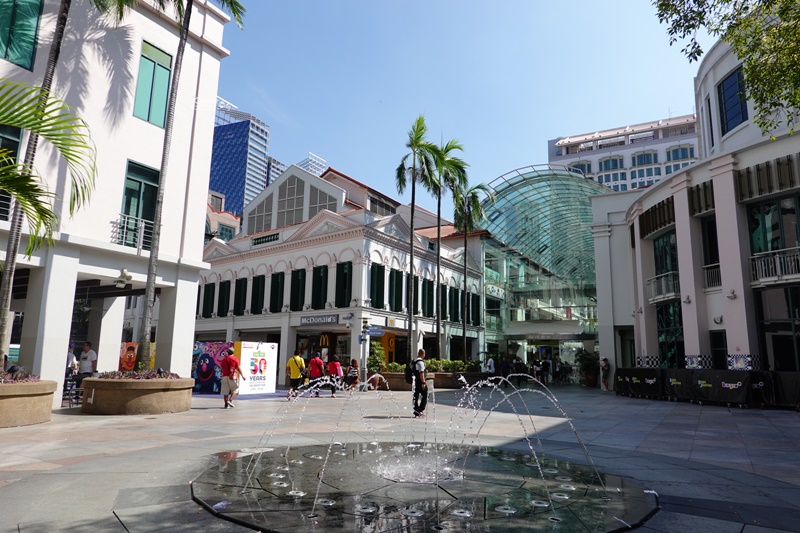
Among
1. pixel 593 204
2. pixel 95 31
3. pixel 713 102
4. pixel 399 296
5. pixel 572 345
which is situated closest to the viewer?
pixel 95 31

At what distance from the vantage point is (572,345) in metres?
51.5

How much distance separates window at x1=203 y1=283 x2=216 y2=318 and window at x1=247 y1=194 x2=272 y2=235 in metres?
5.46

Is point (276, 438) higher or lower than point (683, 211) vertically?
lower

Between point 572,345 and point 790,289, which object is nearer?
point 790,289

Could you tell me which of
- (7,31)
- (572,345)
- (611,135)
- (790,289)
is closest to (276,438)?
(7,31)

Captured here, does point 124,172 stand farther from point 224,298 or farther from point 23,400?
point 224,298

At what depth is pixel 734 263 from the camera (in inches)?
782

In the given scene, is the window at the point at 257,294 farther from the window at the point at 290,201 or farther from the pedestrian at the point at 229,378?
the pedestrian at the point at 229,378

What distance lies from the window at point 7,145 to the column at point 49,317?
146 centimetres

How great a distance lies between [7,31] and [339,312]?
21.3 meters

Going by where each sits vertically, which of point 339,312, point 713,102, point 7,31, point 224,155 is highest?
point 224,155

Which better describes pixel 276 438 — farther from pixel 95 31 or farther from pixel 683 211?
pixel 683 211

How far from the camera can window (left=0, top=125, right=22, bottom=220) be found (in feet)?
47.6

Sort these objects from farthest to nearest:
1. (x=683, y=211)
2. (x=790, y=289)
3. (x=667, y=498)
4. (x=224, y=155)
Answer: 1. (x=224, y=155)
2. (x=683, y=211)
3. (x=790, y=289)
4. (x=667, y=498)
